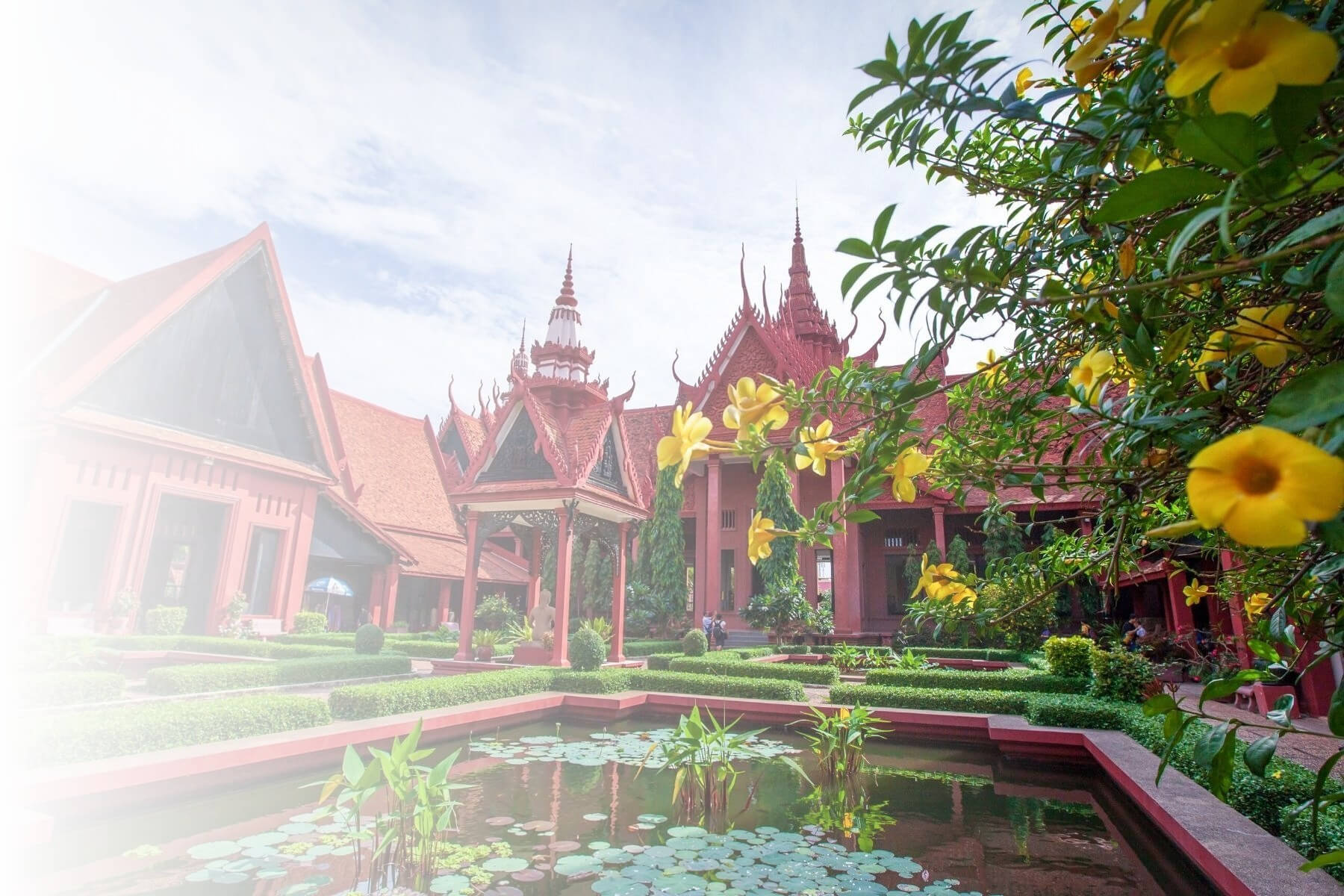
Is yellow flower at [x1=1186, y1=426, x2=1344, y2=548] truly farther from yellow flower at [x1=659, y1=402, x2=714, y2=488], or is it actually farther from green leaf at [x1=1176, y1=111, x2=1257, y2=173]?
yellow flower at [x1=659, y1=402, x2=714, y2=488]

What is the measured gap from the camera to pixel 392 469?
74.9 feet

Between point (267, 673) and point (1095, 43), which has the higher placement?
point (1095, 43)

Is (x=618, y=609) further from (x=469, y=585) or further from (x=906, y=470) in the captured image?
(x=906, y=470)

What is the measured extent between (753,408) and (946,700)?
856cm

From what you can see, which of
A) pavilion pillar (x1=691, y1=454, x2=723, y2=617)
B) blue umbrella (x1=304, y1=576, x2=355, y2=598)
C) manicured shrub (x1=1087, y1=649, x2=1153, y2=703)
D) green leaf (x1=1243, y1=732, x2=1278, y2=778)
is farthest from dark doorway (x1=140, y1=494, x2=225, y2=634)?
green leaf (x1=1243, y1=732, x2=1278, y2=778)

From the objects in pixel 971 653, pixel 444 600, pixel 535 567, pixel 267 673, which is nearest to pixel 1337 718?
pixel 267 673

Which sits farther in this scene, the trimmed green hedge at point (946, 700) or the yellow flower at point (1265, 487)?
the trimmed green hedge at point (946, 700)

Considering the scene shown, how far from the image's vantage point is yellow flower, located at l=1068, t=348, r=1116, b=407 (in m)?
1.12

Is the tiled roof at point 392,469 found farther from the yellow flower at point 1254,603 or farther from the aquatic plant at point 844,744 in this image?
the yellow flower at point 1254,603

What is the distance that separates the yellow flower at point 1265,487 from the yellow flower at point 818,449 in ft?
2.26

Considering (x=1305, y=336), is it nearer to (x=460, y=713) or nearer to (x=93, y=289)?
(x=460, y=713)

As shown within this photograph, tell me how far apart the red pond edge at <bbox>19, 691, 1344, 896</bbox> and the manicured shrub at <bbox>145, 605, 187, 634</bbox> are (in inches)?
333

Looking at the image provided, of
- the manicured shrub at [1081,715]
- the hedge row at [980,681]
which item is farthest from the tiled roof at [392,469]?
the manicured shrub at [1081,715]

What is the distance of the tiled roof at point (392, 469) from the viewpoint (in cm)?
2120
